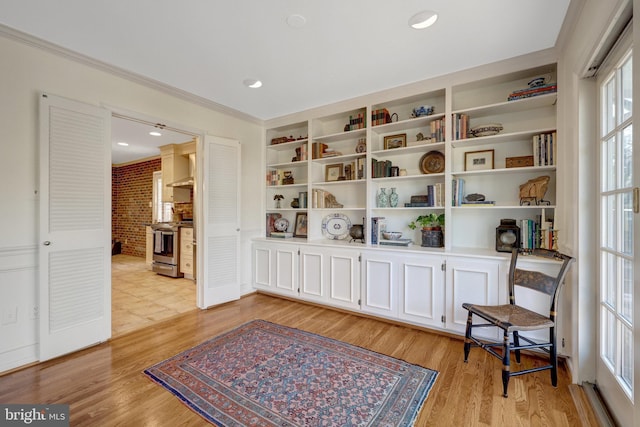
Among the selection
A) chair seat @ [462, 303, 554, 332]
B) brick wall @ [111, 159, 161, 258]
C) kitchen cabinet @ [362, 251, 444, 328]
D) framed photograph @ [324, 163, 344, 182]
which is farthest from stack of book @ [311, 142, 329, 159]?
brick wall @ [111, 159, 161, 258]

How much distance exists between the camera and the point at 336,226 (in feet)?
12.2

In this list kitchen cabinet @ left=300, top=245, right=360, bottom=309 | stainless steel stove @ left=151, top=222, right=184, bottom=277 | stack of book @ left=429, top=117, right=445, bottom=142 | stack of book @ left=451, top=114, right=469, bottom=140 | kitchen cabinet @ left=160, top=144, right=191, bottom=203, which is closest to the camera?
stack of book @ left=451, top=114, right=469, bottom=140

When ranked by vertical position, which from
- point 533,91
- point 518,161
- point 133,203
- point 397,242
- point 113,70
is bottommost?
point 397,242

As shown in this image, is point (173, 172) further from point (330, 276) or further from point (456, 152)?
point (456, 152)

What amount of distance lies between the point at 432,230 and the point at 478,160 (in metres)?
0.84

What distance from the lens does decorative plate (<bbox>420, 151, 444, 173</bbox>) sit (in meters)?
2.98

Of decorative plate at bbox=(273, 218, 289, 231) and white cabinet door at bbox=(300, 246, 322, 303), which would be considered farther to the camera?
decorative plate at bbox=(273, 218, 289, 231)

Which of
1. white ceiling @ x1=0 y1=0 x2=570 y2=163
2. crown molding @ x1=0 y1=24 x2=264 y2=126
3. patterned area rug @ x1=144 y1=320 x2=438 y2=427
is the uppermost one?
white ceiling @ x1=0 y1=0 x2=570 y2=163

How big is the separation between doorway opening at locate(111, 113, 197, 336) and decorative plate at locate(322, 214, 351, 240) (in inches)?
75.4

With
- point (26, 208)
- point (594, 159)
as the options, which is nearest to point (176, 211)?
point (26, 208)

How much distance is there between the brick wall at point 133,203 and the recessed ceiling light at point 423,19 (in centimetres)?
645

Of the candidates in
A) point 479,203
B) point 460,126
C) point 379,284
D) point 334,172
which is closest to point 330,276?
point 379,284

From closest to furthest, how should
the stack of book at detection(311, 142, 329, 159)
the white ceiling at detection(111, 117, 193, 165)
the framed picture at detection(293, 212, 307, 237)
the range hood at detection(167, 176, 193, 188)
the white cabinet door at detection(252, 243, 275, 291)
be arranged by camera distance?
the stack of book at detection(311, 142, 329, 159)
the white cabinet door at detection(252, 243, 275, 291)
the framed picture at detection(293, 212, 307, 237)
the white ceiling at detection(111, 117, 193, 165)
the range hood at detection(167, 176, 193, 188)

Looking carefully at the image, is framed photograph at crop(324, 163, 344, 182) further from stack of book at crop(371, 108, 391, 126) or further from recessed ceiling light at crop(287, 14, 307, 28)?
recessed ceiling light at crop(287, 14, 307, 28)
